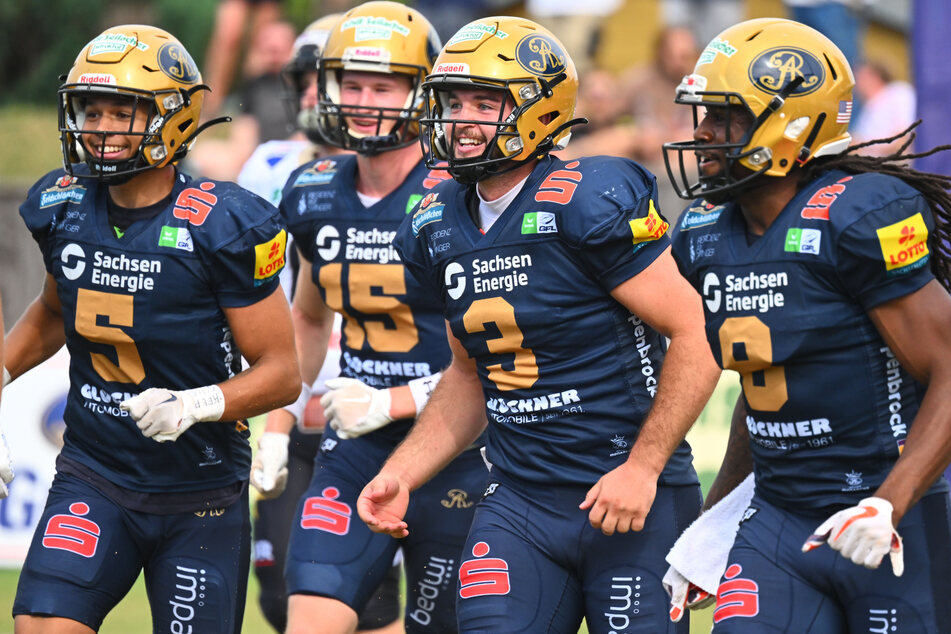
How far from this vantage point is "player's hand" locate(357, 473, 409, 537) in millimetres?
4137

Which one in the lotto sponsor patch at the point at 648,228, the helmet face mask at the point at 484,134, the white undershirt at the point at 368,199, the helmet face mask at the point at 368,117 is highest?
the helmet face mask at the point at 484,134

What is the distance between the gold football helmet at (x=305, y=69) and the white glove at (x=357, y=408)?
2.02 m

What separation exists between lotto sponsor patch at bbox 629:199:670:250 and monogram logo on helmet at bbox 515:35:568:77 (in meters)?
0.55

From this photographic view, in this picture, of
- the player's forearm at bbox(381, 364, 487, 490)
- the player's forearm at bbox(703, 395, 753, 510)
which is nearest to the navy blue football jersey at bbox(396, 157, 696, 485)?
the player's forearm at bbox(703, 395, 753, 510)

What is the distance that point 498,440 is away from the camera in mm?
4328

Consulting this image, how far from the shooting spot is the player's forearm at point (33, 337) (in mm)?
4844

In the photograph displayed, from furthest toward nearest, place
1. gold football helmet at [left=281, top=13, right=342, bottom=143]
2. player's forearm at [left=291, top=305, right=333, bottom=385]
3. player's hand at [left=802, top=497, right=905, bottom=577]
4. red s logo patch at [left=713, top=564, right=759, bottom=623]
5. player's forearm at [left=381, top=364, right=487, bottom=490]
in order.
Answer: gold football helmet at [left=281, top=13, right=342, bottom=143]
player's forearm at [left=291, top=305, right=333, bottom=385]
player's forearm at [left=381, top=364, right=487, bottom=490]
red s logo patch at [left=713, top=564, right=759, bottom=623]
player's hand at [left=802, top=497, right=905, bottom=577]

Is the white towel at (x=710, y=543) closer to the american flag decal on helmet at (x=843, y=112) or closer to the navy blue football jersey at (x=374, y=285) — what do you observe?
the american flag decal on helmet at (x=843, y=112)

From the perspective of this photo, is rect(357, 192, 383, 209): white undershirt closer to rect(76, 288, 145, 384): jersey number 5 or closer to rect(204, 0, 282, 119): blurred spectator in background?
rect(76, 288, 145, 384): jersey number 5

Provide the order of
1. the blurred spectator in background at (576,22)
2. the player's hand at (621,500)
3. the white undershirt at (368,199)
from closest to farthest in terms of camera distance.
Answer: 1. the player's hand at (621,500)
2. the white undershirt at (368,199)
3. the blurred spectator in background at (576,22)

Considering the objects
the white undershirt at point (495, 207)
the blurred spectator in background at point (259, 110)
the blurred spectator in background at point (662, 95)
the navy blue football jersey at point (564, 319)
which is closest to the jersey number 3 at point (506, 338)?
the navy blue football jersey at point (564, 319)

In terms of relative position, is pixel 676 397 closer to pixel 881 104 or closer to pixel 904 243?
pixel 904 243

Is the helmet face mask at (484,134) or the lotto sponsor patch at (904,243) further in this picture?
the helmet face mask at (484,134)

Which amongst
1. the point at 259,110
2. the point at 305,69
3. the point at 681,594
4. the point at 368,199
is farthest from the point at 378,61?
the point at 259,110
